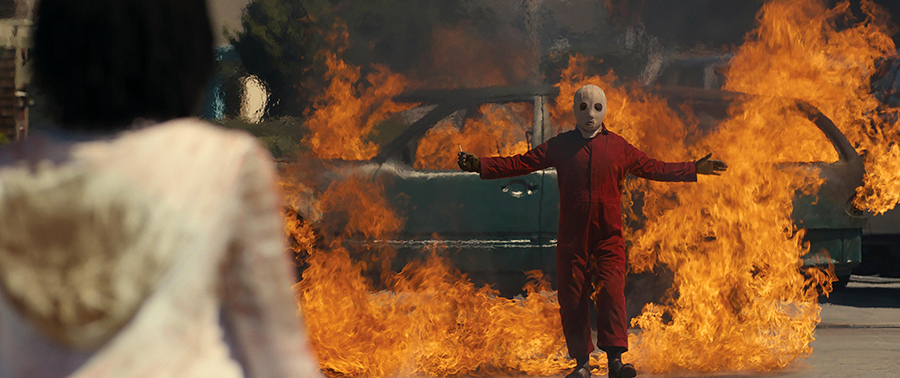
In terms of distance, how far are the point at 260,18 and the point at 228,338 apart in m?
7.58

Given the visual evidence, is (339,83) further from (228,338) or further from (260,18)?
(228,338)

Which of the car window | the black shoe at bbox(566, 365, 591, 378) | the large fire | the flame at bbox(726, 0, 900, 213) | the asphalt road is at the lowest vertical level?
the asphalt road

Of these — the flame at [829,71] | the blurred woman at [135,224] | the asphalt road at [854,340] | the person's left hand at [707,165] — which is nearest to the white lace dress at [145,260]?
the blurred woman at [135,224]

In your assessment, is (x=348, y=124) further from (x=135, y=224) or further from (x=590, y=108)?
(x=135, y=224)

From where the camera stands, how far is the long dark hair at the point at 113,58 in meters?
1.33

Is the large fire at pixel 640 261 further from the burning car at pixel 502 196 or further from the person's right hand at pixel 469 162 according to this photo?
the person's right hand at pixel 469 162

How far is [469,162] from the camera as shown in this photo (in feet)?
16.5

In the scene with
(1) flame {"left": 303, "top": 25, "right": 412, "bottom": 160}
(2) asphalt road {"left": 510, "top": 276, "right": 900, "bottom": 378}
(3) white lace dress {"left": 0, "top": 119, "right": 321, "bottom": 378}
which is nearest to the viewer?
(3) white lace dress {"left": 0, "top": 119, "right": 321, "bottom": 378}

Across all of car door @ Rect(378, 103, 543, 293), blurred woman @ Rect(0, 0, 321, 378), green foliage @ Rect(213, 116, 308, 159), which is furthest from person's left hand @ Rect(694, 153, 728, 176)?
blurred woman @ Rect(0, 0, 321, 378)

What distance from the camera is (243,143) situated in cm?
136

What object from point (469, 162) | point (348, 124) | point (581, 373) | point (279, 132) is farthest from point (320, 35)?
point (581, 373)

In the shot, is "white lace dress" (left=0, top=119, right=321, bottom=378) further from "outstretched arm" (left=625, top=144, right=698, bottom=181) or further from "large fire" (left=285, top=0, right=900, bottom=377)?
"large fire" (left=285, top=0, right=900, bottom=377)

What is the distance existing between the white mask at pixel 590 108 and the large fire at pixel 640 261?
41.9 inches

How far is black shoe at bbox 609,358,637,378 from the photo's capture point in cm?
476
